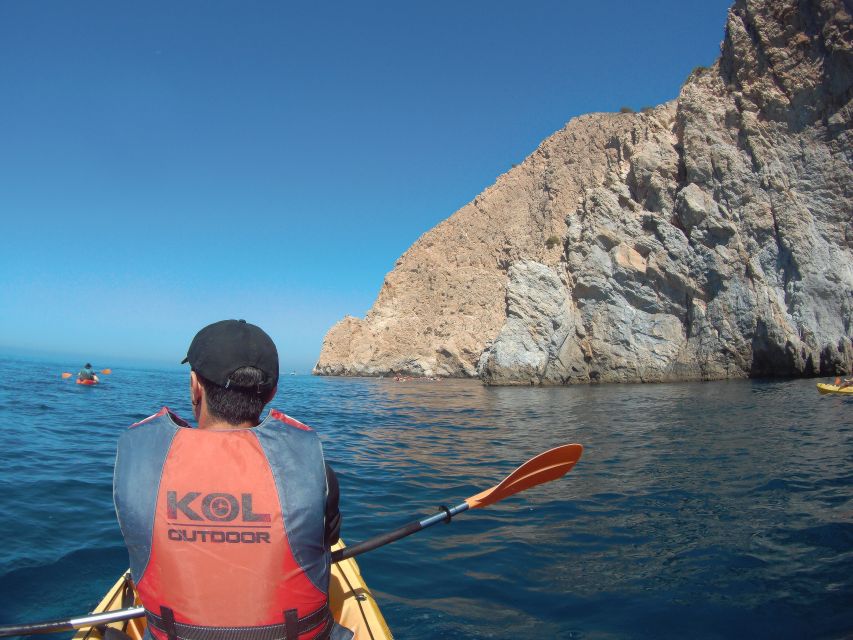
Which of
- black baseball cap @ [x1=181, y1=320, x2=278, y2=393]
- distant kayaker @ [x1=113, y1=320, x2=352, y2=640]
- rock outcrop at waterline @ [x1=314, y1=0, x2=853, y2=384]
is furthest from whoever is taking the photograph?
rock outcrop at waterline @ [x1=314, y1=0, x2=853, y2=384]

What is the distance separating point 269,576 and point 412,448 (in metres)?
8.60

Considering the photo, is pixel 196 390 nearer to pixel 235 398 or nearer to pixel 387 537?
pixel 235 398

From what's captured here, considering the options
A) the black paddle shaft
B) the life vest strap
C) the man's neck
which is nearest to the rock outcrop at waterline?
the black paddle shaft

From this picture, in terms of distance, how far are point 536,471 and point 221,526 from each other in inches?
118

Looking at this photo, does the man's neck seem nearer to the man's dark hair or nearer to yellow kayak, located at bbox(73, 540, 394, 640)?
the man's dark hair

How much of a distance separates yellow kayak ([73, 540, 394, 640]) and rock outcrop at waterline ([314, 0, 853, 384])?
103ft

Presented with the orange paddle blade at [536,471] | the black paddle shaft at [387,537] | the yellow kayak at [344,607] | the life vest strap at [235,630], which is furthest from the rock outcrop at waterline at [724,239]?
the life vest strap at [235,630]

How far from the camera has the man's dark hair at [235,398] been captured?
221 centimetres

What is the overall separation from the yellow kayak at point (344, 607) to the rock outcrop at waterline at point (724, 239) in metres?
31.5

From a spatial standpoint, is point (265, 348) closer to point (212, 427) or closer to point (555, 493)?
point (212, 427)

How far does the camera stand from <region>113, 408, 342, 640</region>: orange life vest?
2.01 metres

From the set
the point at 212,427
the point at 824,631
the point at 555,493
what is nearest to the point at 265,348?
the point at 212,427

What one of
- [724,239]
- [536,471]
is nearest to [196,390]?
[536,471]

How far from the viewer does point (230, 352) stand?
2.20 metres
